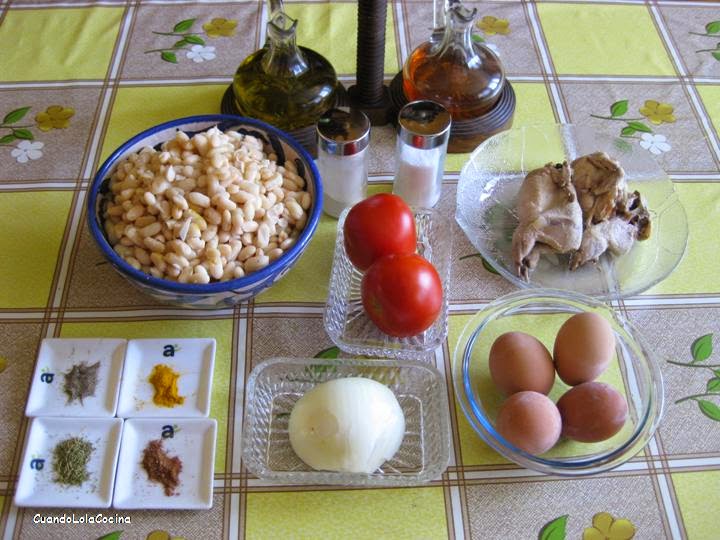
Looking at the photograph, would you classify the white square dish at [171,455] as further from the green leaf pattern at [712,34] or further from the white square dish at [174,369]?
the green leaf pattern at [712,34]

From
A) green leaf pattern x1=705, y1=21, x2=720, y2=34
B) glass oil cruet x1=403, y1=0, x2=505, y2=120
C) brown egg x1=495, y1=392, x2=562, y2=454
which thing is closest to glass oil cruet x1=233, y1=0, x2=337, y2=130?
glass oil cruet x1=403, y1=0, x2=505, y2=120

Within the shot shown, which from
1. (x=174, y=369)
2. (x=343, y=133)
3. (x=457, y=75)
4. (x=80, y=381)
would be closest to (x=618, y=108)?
(x=457, y=75)

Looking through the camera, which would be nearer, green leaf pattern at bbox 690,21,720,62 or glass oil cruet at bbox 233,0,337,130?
glass oil cruet at bbox 233,0,337,130

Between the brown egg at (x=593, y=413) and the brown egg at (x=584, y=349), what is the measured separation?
1.1 inches

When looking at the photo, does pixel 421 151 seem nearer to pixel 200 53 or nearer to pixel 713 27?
pixel 200 53

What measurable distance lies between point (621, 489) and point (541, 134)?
1.92 ft

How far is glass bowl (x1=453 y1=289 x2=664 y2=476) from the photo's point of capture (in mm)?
737

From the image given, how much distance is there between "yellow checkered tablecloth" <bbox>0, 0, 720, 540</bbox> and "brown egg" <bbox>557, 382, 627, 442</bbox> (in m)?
0.08

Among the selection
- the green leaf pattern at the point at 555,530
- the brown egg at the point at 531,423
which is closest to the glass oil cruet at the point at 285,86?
the brown egg at the point at 531,423

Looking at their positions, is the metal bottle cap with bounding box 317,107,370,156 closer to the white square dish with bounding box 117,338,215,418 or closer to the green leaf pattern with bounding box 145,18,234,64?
the white square dish with bounding box 117,338,215,418

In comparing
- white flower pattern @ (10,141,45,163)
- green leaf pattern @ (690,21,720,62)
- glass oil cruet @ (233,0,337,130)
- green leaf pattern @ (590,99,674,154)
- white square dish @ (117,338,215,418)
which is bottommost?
white square dish @ (117,338,215,418)

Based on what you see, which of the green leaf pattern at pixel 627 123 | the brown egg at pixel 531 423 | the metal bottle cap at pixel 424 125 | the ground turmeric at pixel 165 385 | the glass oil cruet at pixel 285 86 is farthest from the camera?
the green leaf pattern at pixel 627 123

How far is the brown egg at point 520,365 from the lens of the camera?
76 centimetres

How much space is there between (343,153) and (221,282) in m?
0.26
